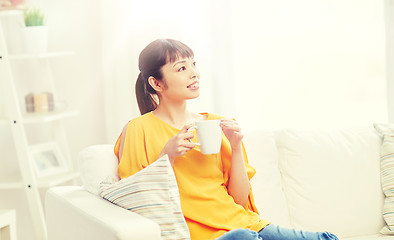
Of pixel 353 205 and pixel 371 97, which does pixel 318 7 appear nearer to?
pixel 371 97

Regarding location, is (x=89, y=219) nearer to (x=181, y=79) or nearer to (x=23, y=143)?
(x=181, y=79)

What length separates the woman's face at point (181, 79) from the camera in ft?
6.61

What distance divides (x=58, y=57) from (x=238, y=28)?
101cm

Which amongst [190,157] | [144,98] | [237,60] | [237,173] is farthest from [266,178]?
[237,60]

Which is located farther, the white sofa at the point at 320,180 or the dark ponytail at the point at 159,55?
the white sofa at the point at 320,180

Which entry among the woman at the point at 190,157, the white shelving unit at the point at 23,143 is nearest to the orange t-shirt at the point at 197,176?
the woman at the point at 190,157

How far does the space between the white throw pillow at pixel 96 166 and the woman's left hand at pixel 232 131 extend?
415mm

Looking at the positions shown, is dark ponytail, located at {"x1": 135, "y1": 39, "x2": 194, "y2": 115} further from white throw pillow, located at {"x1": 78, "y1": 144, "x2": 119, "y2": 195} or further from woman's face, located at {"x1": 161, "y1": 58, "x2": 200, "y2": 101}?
white throw pillow, located at {"x1": 78, "y1": 144, "x2": 119, "y2": 195}

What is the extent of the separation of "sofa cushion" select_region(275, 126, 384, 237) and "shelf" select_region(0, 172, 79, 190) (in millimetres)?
1164

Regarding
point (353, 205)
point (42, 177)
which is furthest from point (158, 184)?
point (42, 177)

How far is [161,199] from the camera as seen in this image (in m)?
1.75

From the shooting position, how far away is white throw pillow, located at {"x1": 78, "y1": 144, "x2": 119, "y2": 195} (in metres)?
2.03

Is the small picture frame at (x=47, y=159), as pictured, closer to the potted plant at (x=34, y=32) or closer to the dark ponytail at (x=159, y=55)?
the potted plant at (x=34, y=32)

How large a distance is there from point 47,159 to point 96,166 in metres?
1.11
